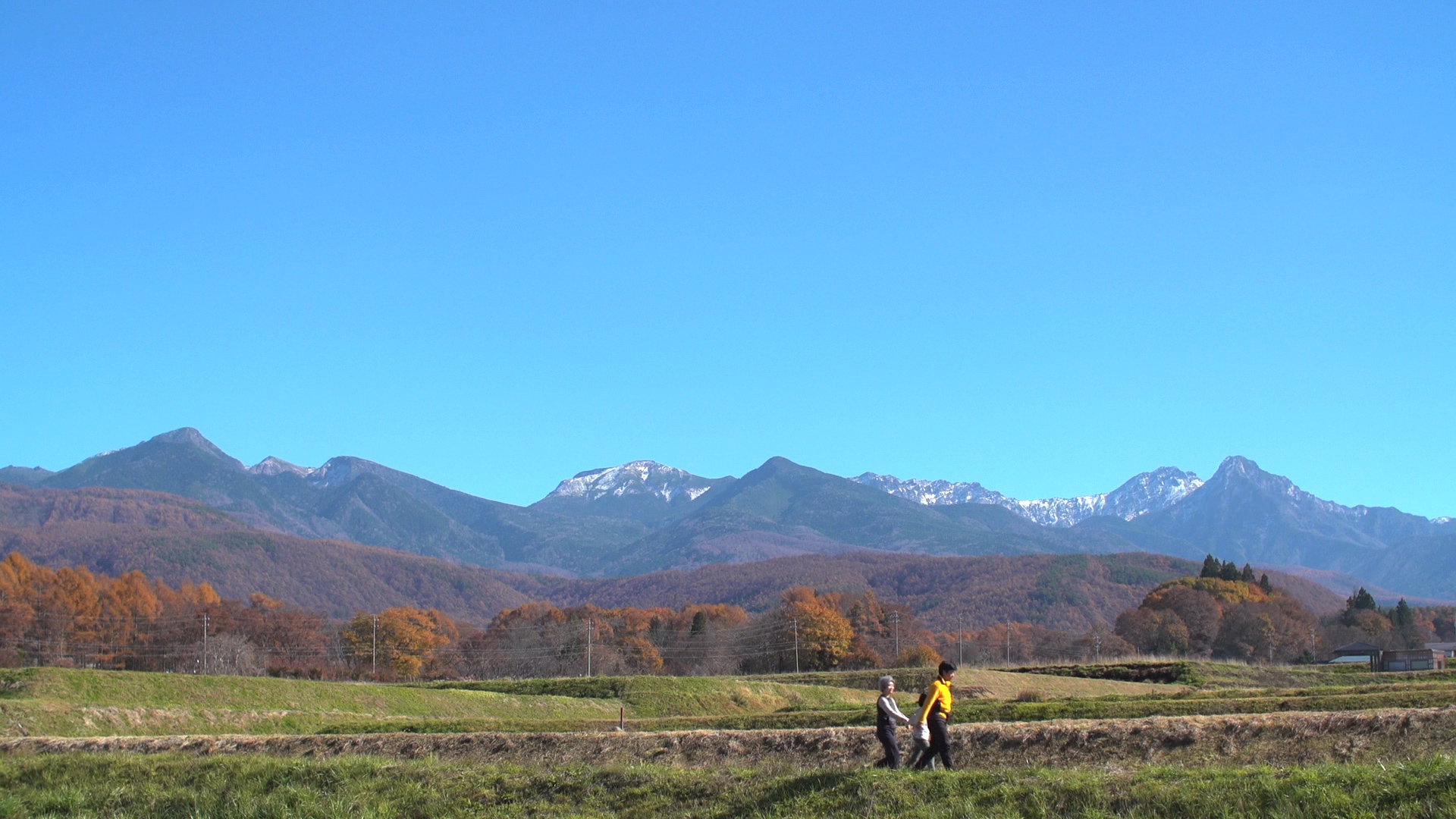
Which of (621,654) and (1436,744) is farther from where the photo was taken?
(621,654)

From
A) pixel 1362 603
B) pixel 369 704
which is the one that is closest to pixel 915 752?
pixel 369 704

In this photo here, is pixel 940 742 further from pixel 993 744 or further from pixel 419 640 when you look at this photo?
pixel 419 640

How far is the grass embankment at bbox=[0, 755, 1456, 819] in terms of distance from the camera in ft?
53.6

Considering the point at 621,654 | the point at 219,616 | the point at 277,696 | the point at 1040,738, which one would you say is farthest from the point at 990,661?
the point at 1040,738

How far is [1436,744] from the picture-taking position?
22016 millimetres

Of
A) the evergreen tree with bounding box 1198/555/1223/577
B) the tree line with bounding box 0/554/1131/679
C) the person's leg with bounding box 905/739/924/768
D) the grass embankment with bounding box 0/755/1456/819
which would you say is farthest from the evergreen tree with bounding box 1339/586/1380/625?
the grass embankment with bounding box 0/755/1456/819

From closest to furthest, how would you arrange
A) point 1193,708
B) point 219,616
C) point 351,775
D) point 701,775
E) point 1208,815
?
point 1208,815
point 701,775
point 351,775
point 1193,708
point 219,616

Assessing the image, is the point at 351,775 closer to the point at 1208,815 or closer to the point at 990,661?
the point at 1208,815

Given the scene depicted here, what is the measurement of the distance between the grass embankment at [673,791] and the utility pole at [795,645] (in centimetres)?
9230

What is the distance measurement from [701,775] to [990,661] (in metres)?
148

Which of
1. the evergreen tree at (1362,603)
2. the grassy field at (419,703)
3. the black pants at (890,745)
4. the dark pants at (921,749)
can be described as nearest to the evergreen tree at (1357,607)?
the evergreen tree at (1362,603)

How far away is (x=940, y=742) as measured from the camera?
64.7ft

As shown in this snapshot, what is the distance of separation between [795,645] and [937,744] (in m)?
101

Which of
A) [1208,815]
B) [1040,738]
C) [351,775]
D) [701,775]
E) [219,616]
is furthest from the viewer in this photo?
[219,616]
